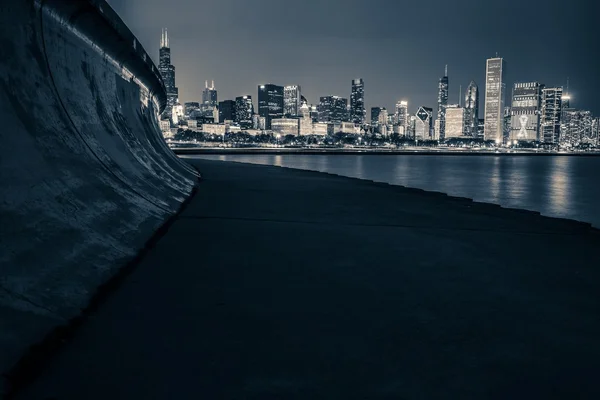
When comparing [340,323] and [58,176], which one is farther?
[58,176]

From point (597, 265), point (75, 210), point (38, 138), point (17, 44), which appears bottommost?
point (597, 265)

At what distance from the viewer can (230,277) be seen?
3.38 m

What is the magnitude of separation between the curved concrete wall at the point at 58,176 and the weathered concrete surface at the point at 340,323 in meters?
0.26

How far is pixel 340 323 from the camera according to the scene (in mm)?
2555

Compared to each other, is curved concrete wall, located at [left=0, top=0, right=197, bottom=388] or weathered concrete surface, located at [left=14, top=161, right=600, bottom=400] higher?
curved concrete wall, located at [left=0, top=0, right=197, bottom=388]

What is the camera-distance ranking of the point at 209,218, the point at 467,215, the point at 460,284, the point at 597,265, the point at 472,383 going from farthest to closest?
1. the point at 467,215
2. the point at 209,218
3. the point at 597,265
4. the point at 460,284
5. the point at 472,383

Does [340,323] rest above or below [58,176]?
below

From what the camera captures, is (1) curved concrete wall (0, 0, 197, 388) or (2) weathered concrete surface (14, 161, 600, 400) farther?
(1) curved concrete wall (0, 0, 197, 388)

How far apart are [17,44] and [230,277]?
94.3 inches

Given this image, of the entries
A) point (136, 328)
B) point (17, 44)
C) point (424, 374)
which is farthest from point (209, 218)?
point (424, 374)

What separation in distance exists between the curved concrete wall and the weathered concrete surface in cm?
26

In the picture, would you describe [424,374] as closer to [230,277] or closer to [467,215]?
[230,277]

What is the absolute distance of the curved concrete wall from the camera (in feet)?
7.52

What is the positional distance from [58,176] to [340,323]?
7.57 ft
